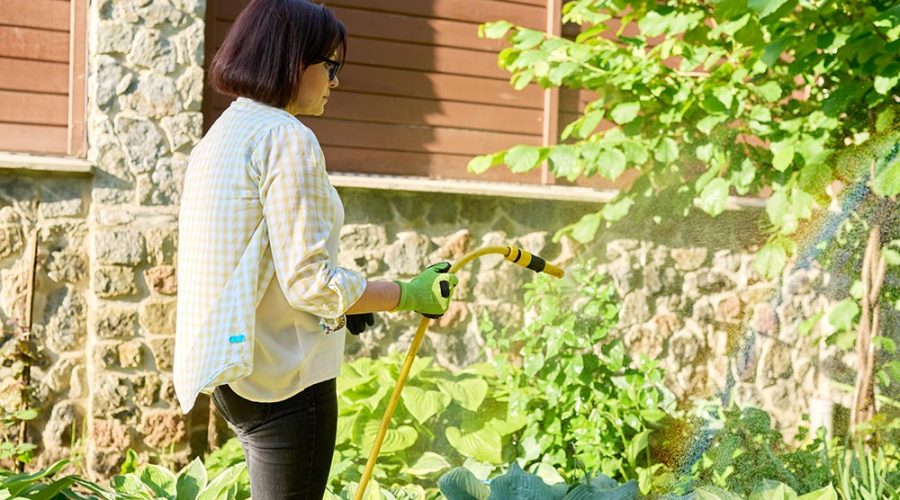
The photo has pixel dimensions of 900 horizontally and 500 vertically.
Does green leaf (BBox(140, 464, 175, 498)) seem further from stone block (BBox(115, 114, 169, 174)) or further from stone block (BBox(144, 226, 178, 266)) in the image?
stone block (BBox(115, 114, 169, 174))

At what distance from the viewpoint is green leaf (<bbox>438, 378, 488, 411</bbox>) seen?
387 centimetres

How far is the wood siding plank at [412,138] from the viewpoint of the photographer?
488 centimetres

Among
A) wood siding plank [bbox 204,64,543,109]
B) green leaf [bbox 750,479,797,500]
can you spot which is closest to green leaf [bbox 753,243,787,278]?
green leaf [bbox 750,479,797,500]

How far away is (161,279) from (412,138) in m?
1.52

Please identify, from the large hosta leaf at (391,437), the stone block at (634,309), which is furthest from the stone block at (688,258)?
the large hosta leaf at (391,437)

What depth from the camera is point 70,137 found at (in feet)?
14.3

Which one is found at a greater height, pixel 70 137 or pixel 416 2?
pixel 416 2

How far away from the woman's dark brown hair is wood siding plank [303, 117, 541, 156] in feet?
9.70

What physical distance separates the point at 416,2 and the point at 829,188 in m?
2.28

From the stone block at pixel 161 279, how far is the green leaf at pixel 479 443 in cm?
144

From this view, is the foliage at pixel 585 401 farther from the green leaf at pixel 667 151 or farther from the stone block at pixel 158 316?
the stone block at pixel 158 316

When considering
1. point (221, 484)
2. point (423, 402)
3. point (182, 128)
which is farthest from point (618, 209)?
point (221, 484)

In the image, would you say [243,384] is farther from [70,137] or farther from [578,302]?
[70,137]

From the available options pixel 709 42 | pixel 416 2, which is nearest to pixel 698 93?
pixel 709 42
